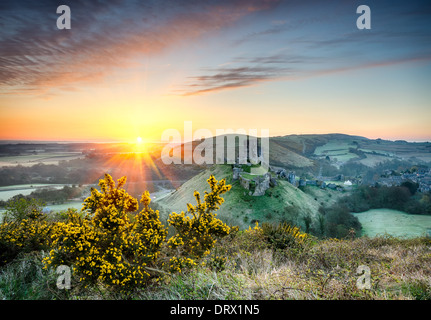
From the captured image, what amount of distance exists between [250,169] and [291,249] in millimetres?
34679

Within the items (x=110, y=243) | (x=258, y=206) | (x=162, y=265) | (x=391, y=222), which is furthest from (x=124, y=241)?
(x=391, y=222)

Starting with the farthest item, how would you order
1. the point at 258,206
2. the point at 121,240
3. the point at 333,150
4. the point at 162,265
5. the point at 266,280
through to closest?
the point at 333,150, the point at 258,206, the point at 162,265, the point at 121,240, the point at 266,280

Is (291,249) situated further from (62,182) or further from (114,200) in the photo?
(62,182)

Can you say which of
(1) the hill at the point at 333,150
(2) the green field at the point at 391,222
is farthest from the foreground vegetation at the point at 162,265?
(1) the hill at the point at 333,150

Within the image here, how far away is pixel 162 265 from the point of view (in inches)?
185

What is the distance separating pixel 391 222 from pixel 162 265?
44732 mm

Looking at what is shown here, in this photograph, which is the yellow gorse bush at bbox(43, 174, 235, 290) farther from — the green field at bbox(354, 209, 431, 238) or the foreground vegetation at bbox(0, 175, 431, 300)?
the green field at bbox(354, 209, 431, 238)

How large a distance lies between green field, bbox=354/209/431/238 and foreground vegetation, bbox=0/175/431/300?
32.3 metres

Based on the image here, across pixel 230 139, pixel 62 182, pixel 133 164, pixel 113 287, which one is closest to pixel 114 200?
pixel 113 287

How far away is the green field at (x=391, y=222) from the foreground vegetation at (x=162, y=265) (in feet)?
106

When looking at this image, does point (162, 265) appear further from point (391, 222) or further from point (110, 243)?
point (391, 222)

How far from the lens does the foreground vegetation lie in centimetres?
387

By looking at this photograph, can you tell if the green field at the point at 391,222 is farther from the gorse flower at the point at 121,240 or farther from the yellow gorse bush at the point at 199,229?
the gorse flower at the point at 121,240
